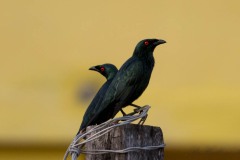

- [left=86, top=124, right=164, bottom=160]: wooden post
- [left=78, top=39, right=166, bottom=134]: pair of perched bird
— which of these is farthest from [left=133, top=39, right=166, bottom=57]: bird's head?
[left=86, top=124, right=164, bottom=160]: wooden post

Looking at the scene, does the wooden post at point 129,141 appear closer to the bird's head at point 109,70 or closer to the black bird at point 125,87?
the black bird at point 125,87

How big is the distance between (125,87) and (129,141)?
27cm

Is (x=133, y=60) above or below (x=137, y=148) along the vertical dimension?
above

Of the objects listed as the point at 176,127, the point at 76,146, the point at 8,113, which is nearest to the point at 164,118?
the point at 176,127

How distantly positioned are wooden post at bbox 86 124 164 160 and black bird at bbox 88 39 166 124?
0.54 feet

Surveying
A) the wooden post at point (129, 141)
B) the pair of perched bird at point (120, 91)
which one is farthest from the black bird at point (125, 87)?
the wooden post at point (129, 141)

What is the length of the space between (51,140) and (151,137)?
2138 mm

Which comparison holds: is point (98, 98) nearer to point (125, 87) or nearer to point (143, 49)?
point (125, 87)

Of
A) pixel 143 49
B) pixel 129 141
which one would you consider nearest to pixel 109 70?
pixel 143 49

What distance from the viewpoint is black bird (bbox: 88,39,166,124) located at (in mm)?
2891

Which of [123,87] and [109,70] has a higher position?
[109,70]

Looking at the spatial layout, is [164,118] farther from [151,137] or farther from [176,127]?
[151,137]

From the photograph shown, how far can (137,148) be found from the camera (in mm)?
2705

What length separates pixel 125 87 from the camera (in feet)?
9.57
